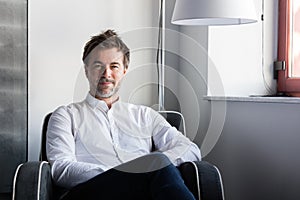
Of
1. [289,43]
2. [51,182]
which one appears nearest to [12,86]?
[51,182]

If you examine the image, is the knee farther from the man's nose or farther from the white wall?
the white wall

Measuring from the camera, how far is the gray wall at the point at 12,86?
2.29 metres

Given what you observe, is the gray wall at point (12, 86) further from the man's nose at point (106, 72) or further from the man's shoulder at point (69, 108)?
the man's nose at point (106, 72)

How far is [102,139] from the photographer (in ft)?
7.20

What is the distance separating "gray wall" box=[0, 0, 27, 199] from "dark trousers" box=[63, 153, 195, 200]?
2.06 ft

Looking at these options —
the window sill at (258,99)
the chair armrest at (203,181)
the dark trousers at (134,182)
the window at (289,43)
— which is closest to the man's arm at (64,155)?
the dark trousers at (134,182)

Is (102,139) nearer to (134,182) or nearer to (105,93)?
(105,93)

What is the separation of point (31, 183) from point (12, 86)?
0.80 metres

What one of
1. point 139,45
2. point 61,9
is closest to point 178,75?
point 139,45

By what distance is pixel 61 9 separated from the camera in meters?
2.54

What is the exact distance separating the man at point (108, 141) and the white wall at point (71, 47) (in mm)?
246

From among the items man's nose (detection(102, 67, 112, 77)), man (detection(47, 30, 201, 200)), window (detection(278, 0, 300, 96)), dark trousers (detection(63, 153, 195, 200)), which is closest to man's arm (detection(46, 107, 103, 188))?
man (detection(47, 30, 201, 200))

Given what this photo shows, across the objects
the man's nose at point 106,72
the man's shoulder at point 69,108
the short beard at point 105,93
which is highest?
the man's nose at point 106,72

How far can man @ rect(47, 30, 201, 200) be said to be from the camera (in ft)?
5.98
